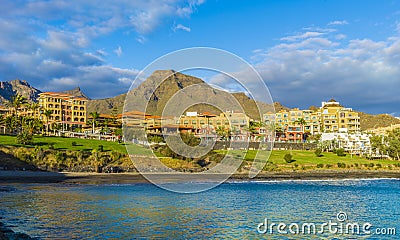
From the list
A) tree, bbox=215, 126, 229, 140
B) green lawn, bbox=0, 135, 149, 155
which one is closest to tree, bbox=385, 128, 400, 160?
tree, bbox=215, 126, 229, 140

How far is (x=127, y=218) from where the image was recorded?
1068 inches

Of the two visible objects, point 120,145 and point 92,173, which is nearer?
point 92,173

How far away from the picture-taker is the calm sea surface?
22844mm

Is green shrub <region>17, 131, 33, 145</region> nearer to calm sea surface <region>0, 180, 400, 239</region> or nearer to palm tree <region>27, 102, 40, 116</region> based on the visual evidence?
calm sea surface <region>0, 180, 400, 239</region>

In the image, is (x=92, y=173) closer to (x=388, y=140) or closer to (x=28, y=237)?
(x=28, y=237)

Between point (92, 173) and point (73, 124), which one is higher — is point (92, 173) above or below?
below

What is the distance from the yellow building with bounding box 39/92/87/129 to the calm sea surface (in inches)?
3353

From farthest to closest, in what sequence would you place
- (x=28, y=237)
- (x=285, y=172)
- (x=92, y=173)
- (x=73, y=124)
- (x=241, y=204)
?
(x=73, y=124) → (x=285, y=172) → (x=92, y=173) → (x=241, y=204) → (x=28, y=237)

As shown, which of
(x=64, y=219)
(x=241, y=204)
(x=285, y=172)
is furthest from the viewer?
(x=285, y=172)

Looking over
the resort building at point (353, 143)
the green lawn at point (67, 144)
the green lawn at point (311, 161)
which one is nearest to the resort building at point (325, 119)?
the resort building at point (353, 143)

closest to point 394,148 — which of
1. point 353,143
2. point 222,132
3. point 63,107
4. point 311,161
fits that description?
point 353,143

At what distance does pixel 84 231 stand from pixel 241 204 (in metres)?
16.3

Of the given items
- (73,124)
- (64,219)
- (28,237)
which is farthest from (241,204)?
(73,124)

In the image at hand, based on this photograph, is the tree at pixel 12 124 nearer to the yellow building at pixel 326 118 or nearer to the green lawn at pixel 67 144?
the green lawn at pixel 67 144
